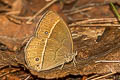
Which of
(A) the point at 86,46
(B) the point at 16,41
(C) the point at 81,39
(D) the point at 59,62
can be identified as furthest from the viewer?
(B) the point at 16,41

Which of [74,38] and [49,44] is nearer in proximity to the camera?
[49,44]

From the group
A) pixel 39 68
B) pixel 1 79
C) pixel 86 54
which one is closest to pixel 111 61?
pixel 86 54

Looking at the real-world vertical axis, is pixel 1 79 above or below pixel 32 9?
below

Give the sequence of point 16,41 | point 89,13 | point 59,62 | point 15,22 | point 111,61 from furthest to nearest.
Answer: point 89,13 < point 15,22 < point 16,41 < point 59,62 < point 111,61

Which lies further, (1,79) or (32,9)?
(32,9)

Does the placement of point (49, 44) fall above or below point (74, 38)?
above

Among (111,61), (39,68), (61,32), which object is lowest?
(111,61)

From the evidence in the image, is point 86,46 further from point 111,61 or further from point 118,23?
point 118,23
